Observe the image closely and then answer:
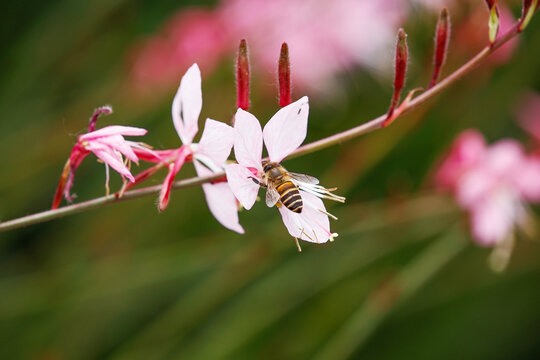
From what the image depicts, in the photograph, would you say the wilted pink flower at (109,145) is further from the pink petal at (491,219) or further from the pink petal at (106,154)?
the pink petal at (491,219)

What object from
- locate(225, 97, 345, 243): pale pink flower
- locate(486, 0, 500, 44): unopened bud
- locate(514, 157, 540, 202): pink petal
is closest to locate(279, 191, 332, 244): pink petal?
locate(225, 97, 345, 243): pale pink flower

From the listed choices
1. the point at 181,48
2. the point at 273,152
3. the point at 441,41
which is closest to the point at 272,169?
the point at 273,152

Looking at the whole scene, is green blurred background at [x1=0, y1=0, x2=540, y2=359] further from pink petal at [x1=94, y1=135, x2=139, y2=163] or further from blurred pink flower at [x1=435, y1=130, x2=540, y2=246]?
pink petal at [x1=94, y1=135, x2=139, y2=163]

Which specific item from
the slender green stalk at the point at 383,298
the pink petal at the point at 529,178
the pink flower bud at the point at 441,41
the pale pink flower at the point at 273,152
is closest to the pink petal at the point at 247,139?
the pale pink flower at the point at 273,152

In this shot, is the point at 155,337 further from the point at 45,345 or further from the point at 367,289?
the point at 367,289

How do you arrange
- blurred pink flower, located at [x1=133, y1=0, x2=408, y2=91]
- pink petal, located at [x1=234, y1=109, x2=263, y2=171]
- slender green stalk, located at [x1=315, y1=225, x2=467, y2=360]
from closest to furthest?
pink petal, located at [x1=234, y1=109, x2=263, y2=171] → slender green stalk, located at [x1=315, y1=225, x2=467, y2=360] → blurred pink flower, located at [x1=133, y1=0, x2=408, y2=91]

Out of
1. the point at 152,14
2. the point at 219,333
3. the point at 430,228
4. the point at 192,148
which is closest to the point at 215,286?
the point at 219,333
